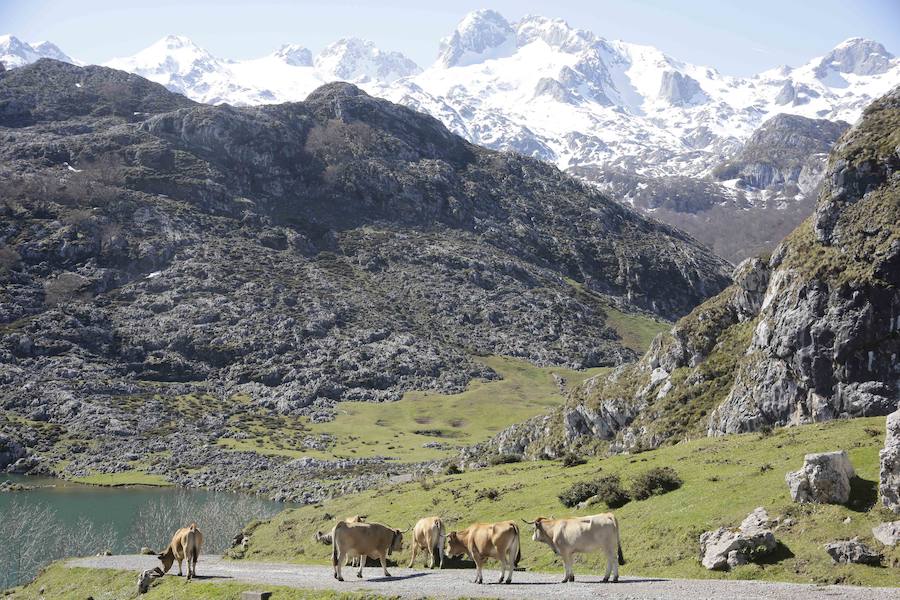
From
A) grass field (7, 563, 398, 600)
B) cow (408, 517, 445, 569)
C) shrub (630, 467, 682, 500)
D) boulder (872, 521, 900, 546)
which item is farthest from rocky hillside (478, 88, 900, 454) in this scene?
grass field (7, 563, 398, 600)

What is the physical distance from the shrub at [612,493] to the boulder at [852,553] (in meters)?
15.5

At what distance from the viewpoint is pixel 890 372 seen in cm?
7488

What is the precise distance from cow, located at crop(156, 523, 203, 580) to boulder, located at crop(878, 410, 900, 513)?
108 feet

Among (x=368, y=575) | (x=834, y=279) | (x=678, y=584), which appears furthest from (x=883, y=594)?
(x=834, y=279)

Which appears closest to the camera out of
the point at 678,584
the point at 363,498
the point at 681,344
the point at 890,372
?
the point at 678,584

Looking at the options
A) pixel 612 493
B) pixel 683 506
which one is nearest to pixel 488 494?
pixel 612 493

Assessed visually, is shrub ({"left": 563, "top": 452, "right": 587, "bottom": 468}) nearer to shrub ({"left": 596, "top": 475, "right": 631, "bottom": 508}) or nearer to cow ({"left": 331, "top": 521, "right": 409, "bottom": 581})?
shrub ({"left": 596, "top": 475, "right": 631, "bottom": 508})

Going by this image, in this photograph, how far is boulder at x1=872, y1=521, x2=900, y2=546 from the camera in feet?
84.0

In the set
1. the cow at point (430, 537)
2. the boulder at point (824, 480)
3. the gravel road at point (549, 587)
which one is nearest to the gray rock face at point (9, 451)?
the gravel road at point (549, 587)

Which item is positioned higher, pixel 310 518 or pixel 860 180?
pixel 860 180

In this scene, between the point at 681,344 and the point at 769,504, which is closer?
the point at 769,504

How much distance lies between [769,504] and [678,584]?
9277mm

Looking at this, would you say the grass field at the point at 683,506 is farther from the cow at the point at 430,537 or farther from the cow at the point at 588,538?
the cow at the point at 430,537

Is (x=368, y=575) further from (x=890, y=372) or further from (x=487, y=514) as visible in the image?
(x=890, y=372)
